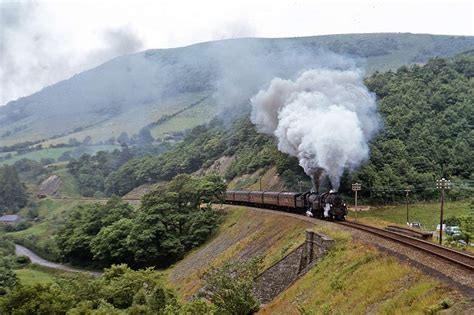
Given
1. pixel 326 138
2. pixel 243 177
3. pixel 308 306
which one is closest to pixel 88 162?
pixel 243 177

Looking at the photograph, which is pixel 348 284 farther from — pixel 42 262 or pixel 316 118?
pixel 42 262

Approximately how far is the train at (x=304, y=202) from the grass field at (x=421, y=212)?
679 cm

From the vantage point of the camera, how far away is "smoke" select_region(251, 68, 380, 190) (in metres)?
36.2

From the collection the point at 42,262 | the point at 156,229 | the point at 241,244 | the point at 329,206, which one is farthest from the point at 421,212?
the point at 42,262

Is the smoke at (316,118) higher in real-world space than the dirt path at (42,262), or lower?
higher

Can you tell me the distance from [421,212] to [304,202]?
17137mm

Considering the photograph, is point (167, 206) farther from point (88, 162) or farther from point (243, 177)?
point (88, 162)

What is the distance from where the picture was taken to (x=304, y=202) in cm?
4028

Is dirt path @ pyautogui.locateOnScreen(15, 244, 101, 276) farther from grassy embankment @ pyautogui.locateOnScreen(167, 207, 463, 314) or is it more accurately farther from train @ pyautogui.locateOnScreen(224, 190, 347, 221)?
grassy embankment @ pyautogui.locateOnScreen(167, 207, 463, 314)

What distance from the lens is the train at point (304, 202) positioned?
34.7 meters

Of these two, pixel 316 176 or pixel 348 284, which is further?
pixel 316 176

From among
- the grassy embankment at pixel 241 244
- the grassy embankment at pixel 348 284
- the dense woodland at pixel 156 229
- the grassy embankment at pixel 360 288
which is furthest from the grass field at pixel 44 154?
the grassy embankment at pixel 360 288

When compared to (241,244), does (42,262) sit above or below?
below

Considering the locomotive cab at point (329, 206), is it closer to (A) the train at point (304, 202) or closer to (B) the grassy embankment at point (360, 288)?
(A) the train at point (304, 202)
